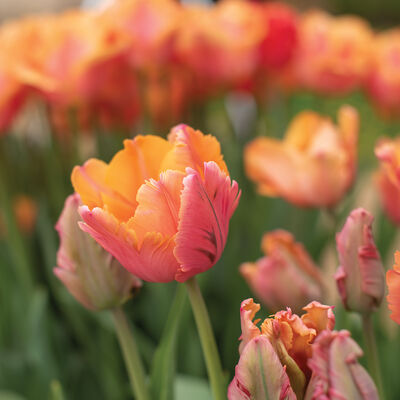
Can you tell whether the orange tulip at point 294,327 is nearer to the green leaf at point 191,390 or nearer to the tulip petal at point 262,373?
the tulip petal at point 262,373

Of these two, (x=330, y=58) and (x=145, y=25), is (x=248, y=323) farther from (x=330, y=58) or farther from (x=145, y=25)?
(x=330, y=58)

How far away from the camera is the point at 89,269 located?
0.81 feet

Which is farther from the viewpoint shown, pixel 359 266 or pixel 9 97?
pixel 9 97

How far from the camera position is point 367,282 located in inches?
8.9

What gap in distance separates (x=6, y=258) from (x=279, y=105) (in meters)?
0.38

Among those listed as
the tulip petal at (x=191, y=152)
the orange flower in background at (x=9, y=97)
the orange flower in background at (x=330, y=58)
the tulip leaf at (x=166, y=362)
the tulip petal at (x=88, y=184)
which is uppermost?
the tulip petal at (x=191, y=152)

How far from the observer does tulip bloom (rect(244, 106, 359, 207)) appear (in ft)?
1.14

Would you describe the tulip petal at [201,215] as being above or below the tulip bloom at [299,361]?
above

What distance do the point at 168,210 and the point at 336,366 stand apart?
8 cm

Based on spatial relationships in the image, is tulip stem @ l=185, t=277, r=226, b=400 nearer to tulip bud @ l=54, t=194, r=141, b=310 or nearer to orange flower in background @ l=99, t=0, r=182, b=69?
tulip bud @ l=54, t=194, r=141, b=310

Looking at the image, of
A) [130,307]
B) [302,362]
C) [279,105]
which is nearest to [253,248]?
[130,307]

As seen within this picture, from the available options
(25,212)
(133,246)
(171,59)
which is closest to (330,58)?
(171,59)

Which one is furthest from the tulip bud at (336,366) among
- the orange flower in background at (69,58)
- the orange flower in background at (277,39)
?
the orange flower in background at (277,39)

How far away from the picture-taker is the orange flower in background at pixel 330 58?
630 millimetres
